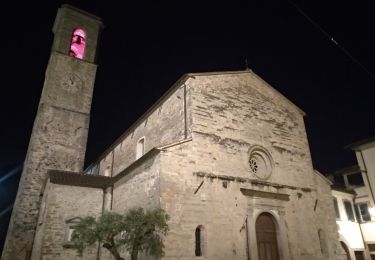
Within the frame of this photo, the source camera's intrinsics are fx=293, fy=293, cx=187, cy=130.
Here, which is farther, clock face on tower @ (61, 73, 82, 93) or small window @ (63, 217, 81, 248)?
clock face on tower @ (61, 73, 82, 93)

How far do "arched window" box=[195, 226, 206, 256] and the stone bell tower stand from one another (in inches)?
437

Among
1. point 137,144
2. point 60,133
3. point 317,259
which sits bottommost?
point 317,259

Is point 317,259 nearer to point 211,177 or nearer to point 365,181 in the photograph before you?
point 211,177

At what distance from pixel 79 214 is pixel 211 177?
6.76 meters

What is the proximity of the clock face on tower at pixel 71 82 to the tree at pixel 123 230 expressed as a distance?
14.5m

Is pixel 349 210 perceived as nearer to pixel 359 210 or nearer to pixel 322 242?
pixel 359 210

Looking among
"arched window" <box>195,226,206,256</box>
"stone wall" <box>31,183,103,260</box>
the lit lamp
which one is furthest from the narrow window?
the lit lamp

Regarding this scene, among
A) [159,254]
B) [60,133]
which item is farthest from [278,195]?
[60,133]

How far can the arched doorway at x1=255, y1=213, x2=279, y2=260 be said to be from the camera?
445 inches

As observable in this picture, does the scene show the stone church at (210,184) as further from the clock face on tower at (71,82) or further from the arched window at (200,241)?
the clock face on tower at (71,82)

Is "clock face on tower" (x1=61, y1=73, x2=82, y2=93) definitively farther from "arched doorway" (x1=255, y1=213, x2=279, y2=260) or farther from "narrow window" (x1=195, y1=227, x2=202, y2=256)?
"arched doorway" (x1=255, y1=213, x2=279, y2=260)

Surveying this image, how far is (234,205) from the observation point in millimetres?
10945

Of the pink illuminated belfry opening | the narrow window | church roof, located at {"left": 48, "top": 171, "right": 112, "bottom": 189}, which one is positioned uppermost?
the pink illuminated belfry opening

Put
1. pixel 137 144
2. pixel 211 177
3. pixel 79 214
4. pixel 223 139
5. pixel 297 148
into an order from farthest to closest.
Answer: pixel 137 144 < pixel 297 148 < pixel 79 214 < pixel 223 139 < pixel 211 177
